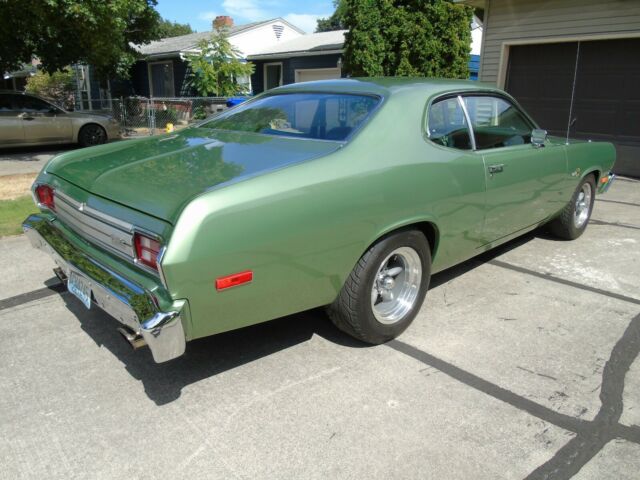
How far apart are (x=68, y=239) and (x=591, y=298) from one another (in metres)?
3.85

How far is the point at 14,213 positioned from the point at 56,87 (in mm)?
21281

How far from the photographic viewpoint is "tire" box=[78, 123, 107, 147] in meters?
12.8

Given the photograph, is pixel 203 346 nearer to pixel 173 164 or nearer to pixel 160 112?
pixel 173 164

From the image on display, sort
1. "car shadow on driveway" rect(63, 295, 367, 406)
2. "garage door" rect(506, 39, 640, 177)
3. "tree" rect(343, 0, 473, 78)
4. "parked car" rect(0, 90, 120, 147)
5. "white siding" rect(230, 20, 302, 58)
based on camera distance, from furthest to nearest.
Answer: "white siding" rect(230, 20, 302, 58) < "tree" rect(343, 0, 473, 78) < "parked car" rect(0, 90, 120, 147) < "garage door" rect(506, 39, 640, 177) < "car shadow on driveway" rect(63, 295, 367, 406)

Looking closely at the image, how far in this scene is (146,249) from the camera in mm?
2547

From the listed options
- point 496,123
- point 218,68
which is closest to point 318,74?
point 218,68

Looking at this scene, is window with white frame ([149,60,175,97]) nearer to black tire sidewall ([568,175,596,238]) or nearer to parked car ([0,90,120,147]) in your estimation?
parked car ([0,90,120,147])

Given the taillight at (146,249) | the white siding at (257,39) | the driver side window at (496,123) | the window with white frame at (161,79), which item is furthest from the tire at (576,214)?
the window with white frame at (161,79)

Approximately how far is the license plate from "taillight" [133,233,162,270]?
48 centimetres

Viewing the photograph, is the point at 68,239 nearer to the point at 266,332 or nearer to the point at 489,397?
the point at 266,332

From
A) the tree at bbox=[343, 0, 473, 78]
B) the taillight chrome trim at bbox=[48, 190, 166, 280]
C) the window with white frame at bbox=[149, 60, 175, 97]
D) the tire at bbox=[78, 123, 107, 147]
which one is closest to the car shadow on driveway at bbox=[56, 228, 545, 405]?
the taillight chrome trim at bbox=[48, 190, 166, 280]

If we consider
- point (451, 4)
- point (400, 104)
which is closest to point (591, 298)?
→ point (400, 104)

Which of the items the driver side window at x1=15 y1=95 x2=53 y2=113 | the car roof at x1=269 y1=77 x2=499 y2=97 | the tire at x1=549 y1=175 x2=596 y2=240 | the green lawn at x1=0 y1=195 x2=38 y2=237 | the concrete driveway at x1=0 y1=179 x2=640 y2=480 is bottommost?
the concrete driveway at x1=0 y1=179 x2=640 y2=480

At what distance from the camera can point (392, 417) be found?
2.72 meters
